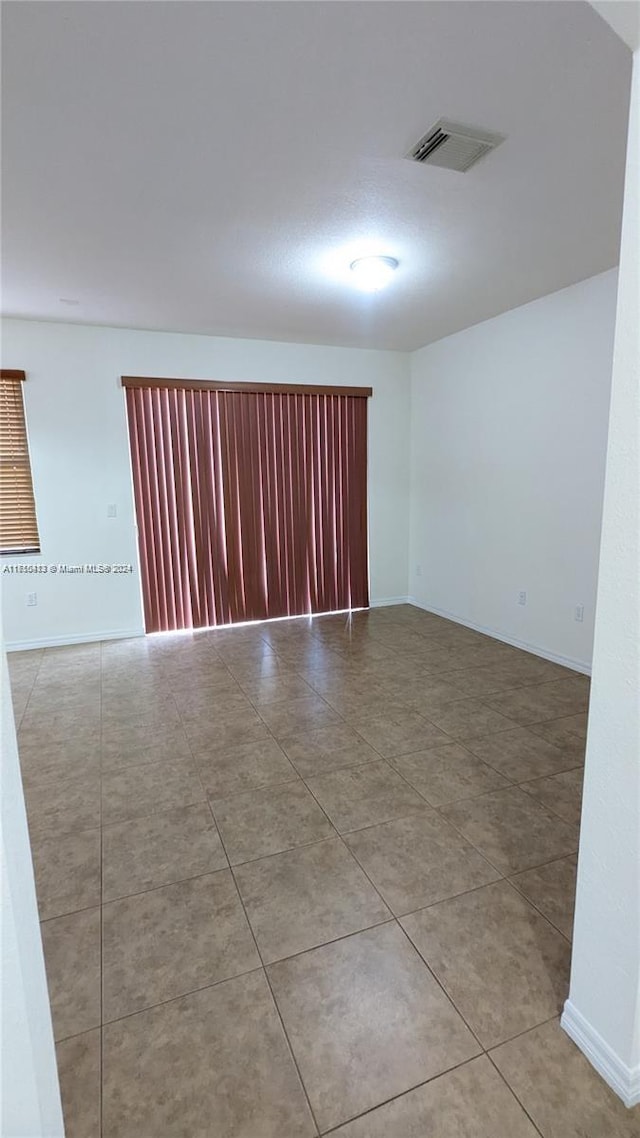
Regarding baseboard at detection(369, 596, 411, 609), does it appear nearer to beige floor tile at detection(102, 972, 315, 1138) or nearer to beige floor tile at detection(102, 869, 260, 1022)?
beige floor tile at detection(102, 869, 260, 1022)

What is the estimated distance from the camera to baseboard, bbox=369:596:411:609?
5.62 meters

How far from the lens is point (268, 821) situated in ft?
7.21

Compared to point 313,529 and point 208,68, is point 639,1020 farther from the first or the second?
point 313,529

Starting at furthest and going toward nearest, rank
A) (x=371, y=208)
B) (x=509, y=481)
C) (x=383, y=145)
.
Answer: (x=509, y=481), (x=371, y=208), (x=383, y=145)

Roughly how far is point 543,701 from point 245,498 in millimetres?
2950

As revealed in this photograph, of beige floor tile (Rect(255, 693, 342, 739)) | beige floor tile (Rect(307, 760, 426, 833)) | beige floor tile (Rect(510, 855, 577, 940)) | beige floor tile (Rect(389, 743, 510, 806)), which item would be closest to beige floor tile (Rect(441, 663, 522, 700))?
beige floor tile (Rect(389, 743, 510, 806))

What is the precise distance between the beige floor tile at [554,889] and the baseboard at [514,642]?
77.2 inches

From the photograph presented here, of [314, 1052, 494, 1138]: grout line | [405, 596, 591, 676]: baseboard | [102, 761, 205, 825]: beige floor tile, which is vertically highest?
[405, 596, 591, 676]: baseboard

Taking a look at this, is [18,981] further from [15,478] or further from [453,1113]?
[15,478]

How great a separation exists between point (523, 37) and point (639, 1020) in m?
2.47

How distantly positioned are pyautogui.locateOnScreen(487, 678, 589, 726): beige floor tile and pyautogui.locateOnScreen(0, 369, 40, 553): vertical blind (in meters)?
3.70

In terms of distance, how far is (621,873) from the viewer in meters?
1.17

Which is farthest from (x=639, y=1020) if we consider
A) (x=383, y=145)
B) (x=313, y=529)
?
(x=313, y=529)

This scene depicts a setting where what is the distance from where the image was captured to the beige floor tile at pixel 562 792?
221cm
